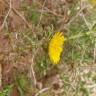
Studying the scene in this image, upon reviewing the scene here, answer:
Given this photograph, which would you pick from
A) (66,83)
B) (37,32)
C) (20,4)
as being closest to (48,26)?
(37,32)

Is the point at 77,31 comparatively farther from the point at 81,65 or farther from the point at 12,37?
the point at 12,37

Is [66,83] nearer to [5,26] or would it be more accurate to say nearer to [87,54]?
[87,54]

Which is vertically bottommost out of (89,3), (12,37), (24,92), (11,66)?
(24,92)

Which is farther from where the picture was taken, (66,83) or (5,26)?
(66,83)

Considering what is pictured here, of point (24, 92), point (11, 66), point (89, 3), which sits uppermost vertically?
point (89, 3)

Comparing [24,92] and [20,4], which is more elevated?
[20,4]

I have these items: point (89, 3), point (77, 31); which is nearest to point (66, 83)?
point (77, 31)
